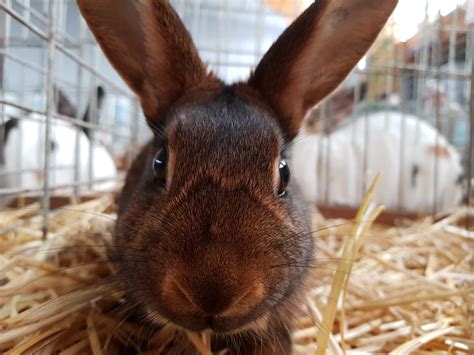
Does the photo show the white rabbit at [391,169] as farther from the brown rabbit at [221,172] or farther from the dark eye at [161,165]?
the dark eye at [161,165]

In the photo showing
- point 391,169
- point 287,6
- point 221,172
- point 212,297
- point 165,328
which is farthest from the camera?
point 391,169

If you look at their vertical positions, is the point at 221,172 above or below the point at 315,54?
below

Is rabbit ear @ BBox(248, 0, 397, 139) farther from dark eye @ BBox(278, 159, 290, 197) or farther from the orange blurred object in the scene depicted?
the orange blurred object

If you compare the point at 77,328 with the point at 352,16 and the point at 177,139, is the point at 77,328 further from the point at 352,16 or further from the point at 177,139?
the point at 352,16

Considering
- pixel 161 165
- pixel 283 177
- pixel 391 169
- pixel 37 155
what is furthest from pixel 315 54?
pixel 391 169

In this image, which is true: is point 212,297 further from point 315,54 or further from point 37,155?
point 37,155

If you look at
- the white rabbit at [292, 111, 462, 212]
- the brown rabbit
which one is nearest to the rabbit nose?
the brown rabbit
